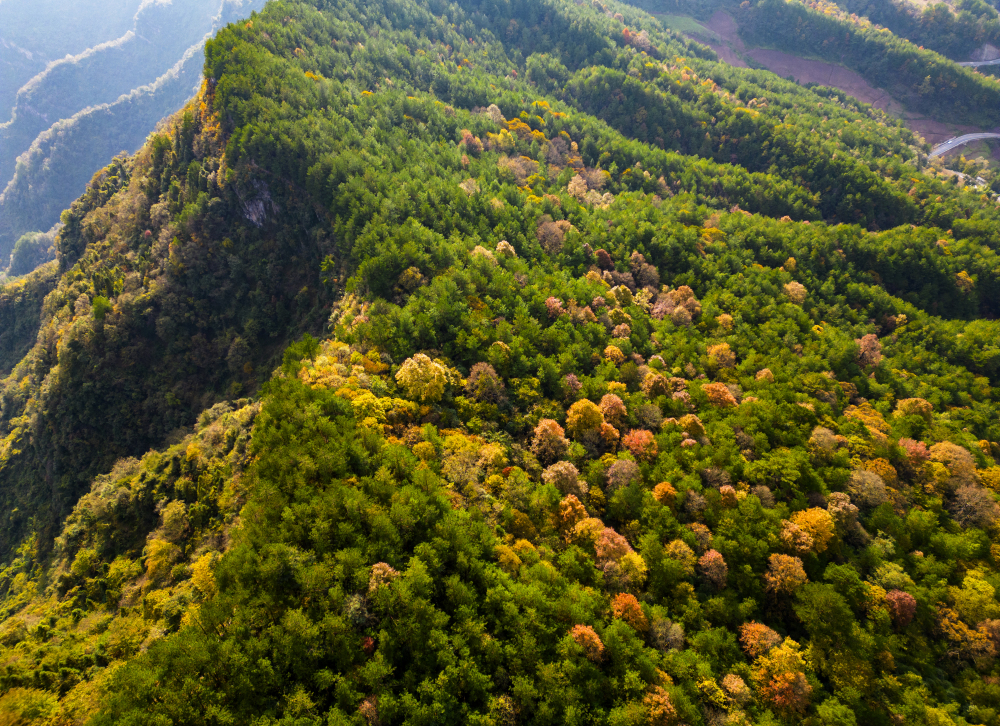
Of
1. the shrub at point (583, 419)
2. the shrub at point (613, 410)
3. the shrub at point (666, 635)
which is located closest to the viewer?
the shrub at point (666, 635)

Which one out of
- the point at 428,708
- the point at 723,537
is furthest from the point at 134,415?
the point at 723,537

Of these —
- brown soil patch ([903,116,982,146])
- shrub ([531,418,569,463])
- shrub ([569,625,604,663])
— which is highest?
brown soil patch ([903,116,982,146])

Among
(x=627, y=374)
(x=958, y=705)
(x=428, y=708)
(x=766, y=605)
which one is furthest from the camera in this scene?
(x=627, y=374)

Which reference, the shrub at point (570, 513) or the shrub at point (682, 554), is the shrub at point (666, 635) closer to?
the shrub at point (682, 554)

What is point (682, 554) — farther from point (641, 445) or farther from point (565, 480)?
point (641, 445)

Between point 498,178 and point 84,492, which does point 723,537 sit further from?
point 84,492

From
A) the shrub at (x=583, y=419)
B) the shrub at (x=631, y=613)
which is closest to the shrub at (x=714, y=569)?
the shrub at (x=631, y=613)

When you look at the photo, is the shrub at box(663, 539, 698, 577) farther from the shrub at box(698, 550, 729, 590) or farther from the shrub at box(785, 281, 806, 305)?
the shrub at box(785, 281, 806, 305)

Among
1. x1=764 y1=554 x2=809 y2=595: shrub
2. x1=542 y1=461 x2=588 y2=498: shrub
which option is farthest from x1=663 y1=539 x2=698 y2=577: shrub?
x1=542 y1=461 x2=588 y2=498: shrub
